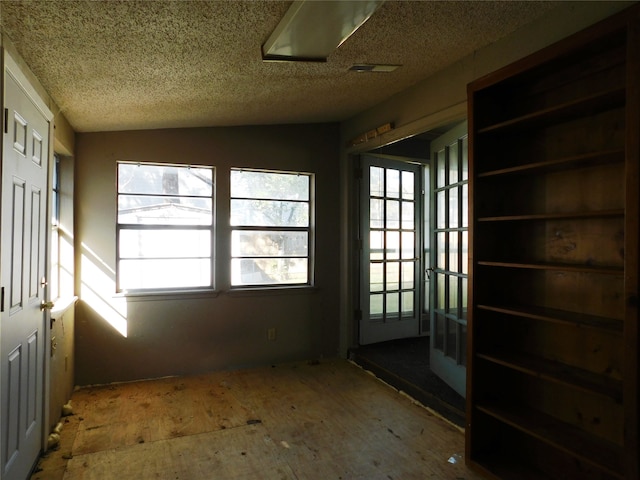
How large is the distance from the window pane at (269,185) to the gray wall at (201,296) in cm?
11

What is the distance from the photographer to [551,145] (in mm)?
2119

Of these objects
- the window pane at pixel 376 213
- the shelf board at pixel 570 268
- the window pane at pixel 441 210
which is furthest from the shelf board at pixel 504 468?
the window pane at pixel 376 213

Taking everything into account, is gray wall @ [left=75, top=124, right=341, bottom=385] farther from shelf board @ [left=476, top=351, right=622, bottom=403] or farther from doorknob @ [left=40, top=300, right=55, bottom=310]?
shelf board @ [left=476, top=351, right=622, bottom=403]

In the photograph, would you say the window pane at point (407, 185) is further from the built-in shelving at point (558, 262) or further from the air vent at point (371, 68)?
the built-in shelving at point (558, 262)

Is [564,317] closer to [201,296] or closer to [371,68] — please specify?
[371,68]

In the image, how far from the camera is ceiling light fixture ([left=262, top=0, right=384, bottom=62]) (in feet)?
5.72

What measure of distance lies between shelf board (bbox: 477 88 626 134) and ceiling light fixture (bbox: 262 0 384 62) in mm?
906

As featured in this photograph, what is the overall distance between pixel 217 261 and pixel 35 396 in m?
1.83

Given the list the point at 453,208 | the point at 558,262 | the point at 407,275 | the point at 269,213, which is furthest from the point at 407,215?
the point at 558,262

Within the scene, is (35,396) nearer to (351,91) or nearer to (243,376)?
(243,376)

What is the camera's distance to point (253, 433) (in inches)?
104

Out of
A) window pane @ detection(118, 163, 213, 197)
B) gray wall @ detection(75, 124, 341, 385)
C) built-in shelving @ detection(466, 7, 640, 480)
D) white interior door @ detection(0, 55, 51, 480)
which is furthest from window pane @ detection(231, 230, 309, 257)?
built-in shelving @ detection(466, 7, 640, 480)

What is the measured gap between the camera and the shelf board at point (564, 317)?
67.2 inches

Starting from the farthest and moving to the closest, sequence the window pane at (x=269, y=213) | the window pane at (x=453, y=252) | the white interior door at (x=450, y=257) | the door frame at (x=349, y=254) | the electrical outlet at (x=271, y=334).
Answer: the door frame at (x=349, y=254), the electrical outlet at (x=271, y=334), the window pane at (x=269, y=213), the window pane at (x=453, y=252), the white interior door at (x=450, y=257)
